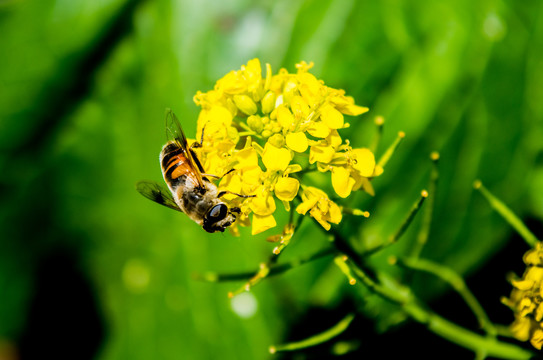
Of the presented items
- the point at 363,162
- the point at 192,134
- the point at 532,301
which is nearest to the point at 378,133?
the point at 363,162

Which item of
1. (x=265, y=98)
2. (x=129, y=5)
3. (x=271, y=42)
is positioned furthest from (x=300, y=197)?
(x=129, y=5)

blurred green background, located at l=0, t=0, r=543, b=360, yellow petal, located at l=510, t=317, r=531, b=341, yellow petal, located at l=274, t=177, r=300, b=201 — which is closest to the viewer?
yellow petal, located at l=274, t=177, r=300, b=201

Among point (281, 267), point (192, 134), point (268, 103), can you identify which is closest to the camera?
point (268, 103)

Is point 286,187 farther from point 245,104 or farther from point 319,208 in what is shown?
point 245,104

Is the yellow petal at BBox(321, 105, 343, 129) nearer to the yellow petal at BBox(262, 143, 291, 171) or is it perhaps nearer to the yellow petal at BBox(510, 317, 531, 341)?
the yellow petal at BBox(262, 143, 291, 171)

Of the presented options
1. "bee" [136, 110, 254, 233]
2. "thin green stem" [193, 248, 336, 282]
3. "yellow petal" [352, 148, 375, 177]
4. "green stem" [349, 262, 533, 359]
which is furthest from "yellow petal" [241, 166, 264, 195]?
"green stem" [349, 262, 533, 359]

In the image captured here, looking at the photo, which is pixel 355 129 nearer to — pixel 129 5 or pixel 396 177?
pixel 396 177
